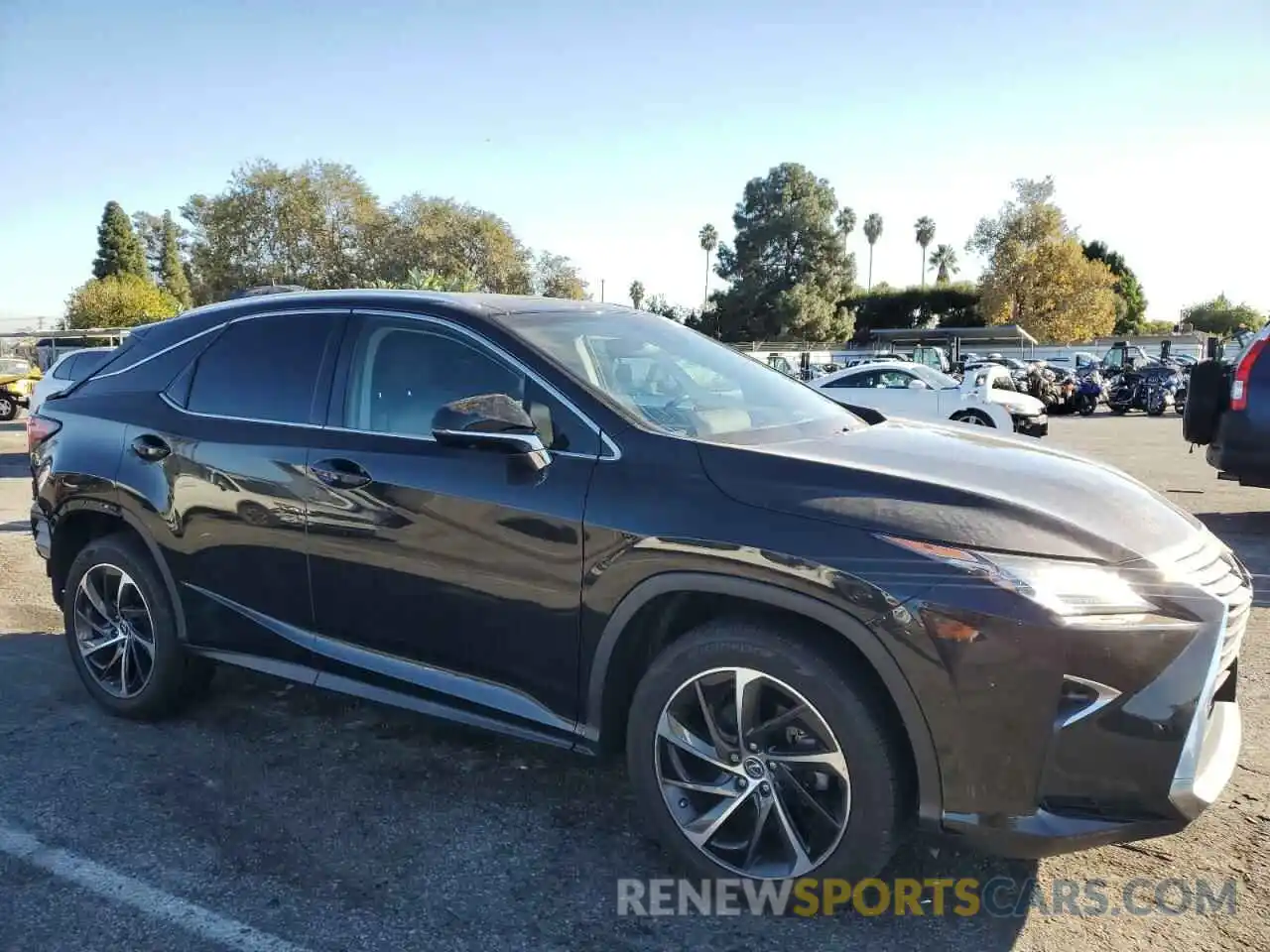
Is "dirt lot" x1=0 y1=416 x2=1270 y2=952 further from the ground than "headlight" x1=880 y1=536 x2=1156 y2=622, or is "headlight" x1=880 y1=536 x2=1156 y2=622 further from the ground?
"headlight" x1=880 y1=536 x2=1156 y2=622

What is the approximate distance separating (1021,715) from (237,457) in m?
2.84

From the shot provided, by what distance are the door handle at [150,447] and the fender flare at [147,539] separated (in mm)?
257

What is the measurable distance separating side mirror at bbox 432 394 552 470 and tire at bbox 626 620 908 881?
2.41 ft

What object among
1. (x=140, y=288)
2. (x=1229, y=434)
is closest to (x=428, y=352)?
(x=1229, y=434)

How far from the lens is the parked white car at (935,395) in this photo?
15906 mm

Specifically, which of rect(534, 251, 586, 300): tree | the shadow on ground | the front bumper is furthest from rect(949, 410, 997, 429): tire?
rect(534, 251, 586, 300): tree

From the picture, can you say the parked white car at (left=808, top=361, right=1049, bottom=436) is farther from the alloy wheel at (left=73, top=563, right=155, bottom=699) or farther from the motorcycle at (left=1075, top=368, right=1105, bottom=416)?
the alloy wheel at (left=73, top=563, right=155, bottom=699)

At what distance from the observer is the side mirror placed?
2883mm

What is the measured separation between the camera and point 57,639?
205 inches

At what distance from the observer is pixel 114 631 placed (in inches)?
161

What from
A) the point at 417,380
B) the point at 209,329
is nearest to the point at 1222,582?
the point at 417,380

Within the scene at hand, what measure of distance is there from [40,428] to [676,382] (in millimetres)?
3085

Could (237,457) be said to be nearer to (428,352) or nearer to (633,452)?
(428,352)

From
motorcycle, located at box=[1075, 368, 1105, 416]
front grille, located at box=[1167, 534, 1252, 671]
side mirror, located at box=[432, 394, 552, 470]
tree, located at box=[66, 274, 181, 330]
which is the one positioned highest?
tree, located at box=[66, 274, 181, 330]
